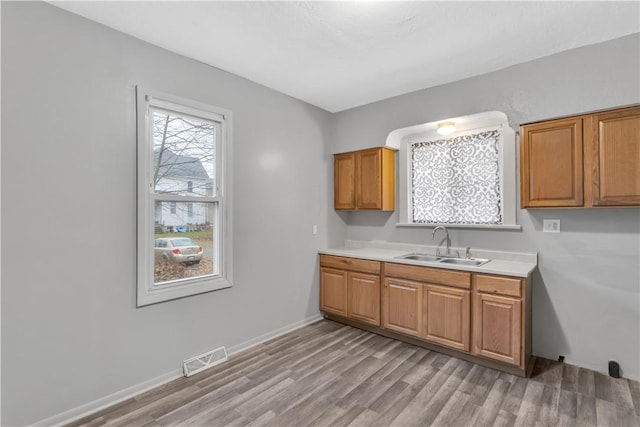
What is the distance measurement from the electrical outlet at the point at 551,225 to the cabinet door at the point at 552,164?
12.2 inches

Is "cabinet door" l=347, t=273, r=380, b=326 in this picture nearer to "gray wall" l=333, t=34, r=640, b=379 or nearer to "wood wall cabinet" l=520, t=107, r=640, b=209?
"gray wall" l=333, t=34, r=640, b=379

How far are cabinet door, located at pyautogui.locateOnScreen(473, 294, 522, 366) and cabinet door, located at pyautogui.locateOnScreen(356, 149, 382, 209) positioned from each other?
60.9 inches

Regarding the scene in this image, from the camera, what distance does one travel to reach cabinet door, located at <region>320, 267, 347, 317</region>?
3707 mm

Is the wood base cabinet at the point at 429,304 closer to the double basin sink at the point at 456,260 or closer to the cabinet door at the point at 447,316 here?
the cabinet door at the point at 447,316

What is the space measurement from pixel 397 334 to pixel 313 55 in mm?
2842

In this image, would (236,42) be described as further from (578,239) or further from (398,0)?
(578,239)

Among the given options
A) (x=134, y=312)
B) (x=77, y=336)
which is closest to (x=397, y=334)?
(x=134, y=312)

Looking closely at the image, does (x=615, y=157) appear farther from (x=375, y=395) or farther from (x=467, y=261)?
(x=375, y=395)

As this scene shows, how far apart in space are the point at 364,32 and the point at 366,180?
1.78m

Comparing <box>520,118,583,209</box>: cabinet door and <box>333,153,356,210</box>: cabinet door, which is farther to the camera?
<box>333,153,356,210</box>: cabinet door

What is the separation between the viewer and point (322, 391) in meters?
2.39

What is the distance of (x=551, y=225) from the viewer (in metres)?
2.80

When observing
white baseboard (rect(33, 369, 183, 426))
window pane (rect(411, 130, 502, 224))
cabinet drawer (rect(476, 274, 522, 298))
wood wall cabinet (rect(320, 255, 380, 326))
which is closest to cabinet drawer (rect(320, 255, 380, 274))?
wood wall cabinet (rect(320, 255, 380, 326))

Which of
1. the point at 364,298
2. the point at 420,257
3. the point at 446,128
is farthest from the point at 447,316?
the point at 446,128
